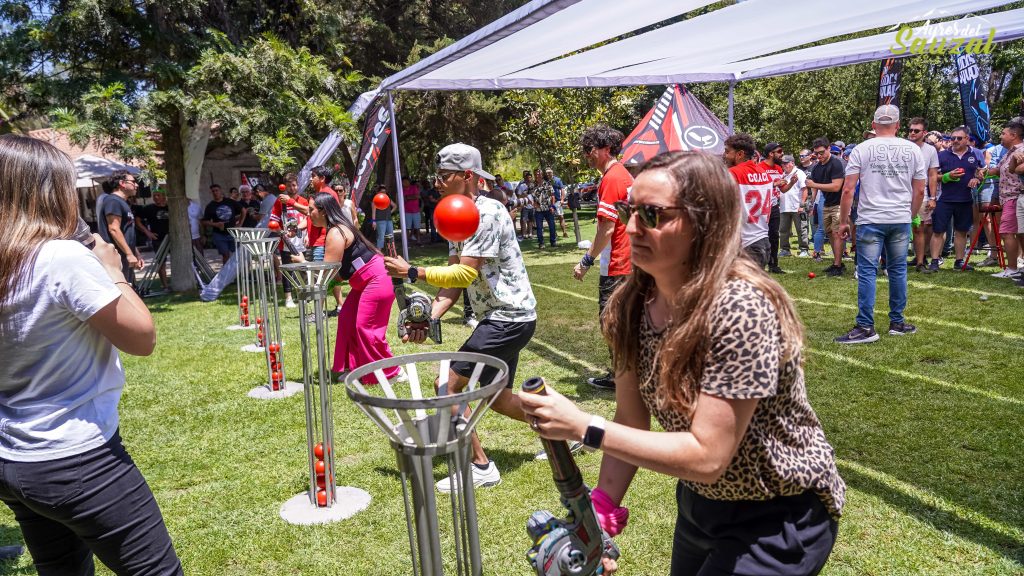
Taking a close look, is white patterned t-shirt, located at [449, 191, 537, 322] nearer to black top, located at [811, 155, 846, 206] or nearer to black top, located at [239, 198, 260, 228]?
black top, located at [811, 155, 846, 206]

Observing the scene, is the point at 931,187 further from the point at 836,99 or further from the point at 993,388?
the point at 836,99

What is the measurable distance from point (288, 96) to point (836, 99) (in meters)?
20.6

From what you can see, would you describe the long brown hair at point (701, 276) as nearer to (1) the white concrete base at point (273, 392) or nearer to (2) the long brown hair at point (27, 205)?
(2) the long brown hair at point (27, 205)

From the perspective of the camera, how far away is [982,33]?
257 inches

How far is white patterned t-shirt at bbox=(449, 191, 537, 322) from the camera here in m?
3.80

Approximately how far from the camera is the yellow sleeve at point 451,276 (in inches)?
145

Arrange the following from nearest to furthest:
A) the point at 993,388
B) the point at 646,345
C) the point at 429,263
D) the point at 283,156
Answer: the point at 646,345 → the point at 993,388 → the point at 283,156 → the point at 429,263

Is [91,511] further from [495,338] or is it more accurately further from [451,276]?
[495,338]

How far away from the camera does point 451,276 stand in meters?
3.68

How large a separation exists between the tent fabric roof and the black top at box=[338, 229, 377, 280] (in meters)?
1.73

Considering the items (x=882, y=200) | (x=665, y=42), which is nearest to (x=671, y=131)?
(x=665, y=42)

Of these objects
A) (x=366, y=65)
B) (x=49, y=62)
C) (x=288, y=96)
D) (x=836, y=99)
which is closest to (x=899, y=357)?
(x=288, y=96)

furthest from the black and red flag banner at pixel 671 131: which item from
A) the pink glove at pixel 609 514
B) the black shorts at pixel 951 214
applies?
the pink glove at pixel 609 514

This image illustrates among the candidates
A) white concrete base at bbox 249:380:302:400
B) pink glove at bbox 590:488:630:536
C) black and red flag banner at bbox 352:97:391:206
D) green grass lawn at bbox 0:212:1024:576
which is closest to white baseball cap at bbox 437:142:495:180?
green grass lawn at bbox 0:212:1024:576
